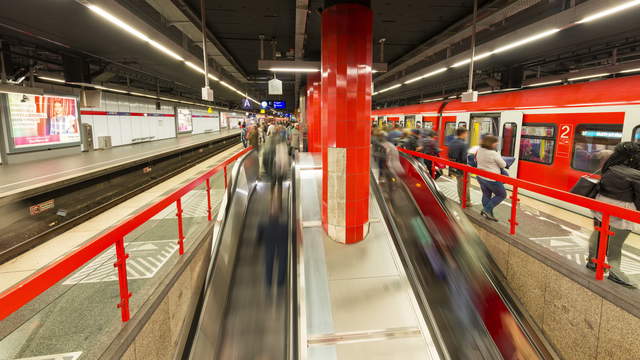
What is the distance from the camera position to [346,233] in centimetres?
474

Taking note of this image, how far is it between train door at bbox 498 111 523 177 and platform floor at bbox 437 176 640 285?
365 cm

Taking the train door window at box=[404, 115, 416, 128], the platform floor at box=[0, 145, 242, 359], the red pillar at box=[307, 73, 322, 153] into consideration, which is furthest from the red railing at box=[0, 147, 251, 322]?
the train door window at box=[404, 115, 416, 128]

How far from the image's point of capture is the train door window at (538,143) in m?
7.22

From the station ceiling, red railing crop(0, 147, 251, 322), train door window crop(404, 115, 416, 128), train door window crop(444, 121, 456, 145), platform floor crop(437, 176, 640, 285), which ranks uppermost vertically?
the station ceiling

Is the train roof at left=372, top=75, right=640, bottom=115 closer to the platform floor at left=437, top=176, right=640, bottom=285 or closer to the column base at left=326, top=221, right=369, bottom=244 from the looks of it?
the platform floor at left=437, top=176, right=640, bottom=285

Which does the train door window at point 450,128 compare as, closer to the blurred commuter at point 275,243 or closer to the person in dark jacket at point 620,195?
the blurred commuter at point 275,243

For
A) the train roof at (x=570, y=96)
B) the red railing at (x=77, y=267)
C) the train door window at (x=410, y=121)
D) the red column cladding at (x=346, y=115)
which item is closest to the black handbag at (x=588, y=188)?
the red column cladding at (x=346, y=115)

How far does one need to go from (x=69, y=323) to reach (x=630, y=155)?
213 inches

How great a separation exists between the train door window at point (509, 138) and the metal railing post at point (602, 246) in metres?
5.90

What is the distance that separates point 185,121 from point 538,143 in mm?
27969

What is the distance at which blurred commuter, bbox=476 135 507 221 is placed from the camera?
490 centimetres

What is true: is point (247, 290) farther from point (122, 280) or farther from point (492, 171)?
point (492, 171)

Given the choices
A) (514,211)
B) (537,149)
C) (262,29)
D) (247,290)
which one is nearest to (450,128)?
(537,149)

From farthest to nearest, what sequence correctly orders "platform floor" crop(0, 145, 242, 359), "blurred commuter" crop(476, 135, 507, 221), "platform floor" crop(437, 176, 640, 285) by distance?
1. "blurred commuter" crop(476, 135, 507, 221)
2. "platform floor" crop(437, 176, 640, 285)
3. "platform floor" crop(0, 145, 242, 359)
